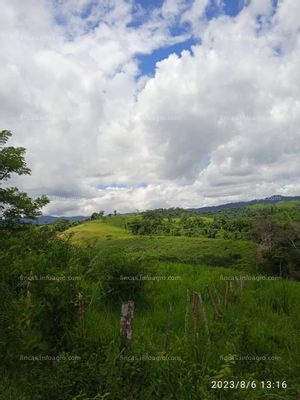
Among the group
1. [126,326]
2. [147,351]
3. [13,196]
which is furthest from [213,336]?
[13,196]

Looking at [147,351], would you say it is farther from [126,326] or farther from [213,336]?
[213,336]

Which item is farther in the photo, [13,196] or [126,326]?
[13,196]

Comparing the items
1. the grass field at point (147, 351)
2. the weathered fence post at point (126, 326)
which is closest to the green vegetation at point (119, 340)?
the grass field at point (147, 351)

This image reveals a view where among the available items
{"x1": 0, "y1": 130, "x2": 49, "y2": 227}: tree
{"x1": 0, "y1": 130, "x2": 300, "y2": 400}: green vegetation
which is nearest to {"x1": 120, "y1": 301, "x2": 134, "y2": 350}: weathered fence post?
{"x1": 0, "y1": 130, "x2": 300, "y2": 400}: green vegetation

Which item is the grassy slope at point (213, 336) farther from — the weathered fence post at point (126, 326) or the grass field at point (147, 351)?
the weathered fence post at point (126, 326)

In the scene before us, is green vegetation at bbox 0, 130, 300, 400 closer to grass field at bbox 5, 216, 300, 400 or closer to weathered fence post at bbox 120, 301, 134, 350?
grass field at bbox 5, 216, 300, 400

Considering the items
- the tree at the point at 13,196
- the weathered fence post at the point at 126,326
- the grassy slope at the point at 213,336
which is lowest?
the grassy slope at the point at 213,336

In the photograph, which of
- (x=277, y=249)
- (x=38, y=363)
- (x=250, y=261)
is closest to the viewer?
(x=38, y=363)

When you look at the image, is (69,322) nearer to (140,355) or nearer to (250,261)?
(140,355)

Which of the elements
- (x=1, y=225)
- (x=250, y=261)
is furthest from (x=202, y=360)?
(x=250, y=261)

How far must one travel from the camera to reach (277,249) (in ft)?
119

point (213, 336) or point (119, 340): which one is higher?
point (119, 340)

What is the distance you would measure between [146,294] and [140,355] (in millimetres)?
5043

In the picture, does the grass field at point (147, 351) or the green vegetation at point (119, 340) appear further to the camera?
the green vegetation at point (119, 340)
